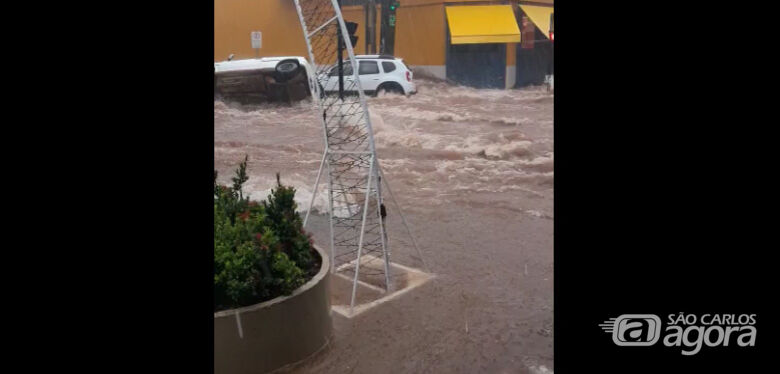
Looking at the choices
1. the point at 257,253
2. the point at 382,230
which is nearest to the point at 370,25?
the point at 382,230

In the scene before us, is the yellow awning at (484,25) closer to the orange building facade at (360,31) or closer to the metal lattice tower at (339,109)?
the orange building facade at (360,31)

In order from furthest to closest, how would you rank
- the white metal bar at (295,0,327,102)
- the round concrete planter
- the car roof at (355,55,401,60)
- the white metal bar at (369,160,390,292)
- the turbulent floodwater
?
the car roof at (355,55,401,60) → the white metal bar at (369,160,390,292) → the white metal bar at (295,0,327,102) → the turbulent floodwater → the round concrete planter

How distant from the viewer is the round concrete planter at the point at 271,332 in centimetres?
327

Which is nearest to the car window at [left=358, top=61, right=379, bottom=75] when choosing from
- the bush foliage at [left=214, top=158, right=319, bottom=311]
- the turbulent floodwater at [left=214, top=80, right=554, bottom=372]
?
the turbulent floodwater at [left=214, top=80, right=554, bottom=372]

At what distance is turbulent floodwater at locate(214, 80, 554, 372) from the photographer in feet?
13.4

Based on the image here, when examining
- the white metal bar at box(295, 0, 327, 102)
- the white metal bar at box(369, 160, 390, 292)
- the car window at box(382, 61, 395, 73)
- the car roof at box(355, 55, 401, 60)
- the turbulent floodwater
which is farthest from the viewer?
the car window at box(382, 61, 395, 73)

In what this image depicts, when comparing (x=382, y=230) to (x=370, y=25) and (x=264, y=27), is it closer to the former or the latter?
(x=370, y=25)

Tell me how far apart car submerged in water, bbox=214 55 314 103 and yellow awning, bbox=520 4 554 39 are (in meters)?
1.69

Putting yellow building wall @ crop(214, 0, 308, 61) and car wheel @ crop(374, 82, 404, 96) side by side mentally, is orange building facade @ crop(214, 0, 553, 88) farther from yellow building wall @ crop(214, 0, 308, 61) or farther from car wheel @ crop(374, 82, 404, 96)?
car wheel @ crop(374, 82, 404, 96)

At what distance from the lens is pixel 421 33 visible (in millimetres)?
4969

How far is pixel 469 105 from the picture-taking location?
527 cm
